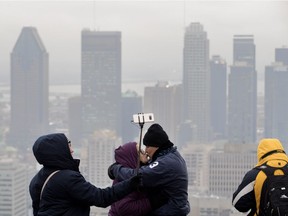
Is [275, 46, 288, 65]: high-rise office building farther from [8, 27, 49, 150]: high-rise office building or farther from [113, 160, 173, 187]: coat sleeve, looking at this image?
[113, 160, 173, 187]: coat sleeve

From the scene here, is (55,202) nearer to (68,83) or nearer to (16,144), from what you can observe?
(16,144)

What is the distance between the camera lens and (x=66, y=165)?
65.7 inches

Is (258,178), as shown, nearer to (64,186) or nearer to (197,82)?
(64,186)

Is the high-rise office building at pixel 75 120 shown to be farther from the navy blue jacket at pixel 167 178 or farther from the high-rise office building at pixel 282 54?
the navy blue jacket at pixel 167 178

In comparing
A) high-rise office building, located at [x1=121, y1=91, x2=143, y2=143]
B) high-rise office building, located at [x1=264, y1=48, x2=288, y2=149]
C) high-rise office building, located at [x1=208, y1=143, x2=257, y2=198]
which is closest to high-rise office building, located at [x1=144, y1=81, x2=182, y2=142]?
high-rise office building, located at [x1=121, y1=91, x2=143, y2=143]

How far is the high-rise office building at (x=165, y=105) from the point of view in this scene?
197 feet

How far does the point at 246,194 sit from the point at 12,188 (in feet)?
132

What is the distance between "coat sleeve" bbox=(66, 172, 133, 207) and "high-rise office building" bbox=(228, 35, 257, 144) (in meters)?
64.1

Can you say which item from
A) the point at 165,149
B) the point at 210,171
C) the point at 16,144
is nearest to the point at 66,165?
the point at 165,149

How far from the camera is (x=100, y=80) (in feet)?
250

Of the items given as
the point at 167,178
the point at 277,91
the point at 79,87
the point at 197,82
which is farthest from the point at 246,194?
the point at 197,82

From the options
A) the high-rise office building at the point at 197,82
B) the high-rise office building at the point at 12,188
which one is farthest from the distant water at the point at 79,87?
the high-rise office building at the point at 12,188

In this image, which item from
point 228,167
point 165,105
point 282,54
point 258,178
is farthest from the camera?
point 282,54

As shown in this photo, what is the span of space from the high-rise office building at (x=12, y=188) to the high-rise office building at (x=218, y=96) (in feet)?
97.9
